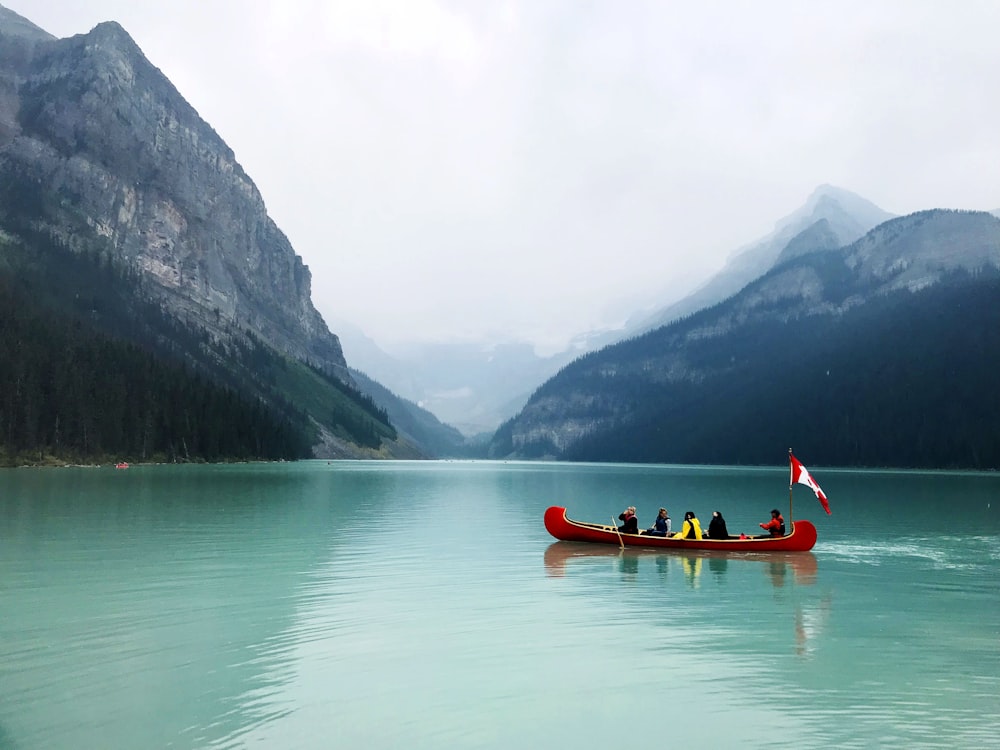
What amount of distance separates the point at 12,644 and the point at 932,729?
77.5 feet

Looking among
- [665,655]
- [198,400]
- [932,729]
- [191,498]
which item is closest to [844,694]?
[932,729]

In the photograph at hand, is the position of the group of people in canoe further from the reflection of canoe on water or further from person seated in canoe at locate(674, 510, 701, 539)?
the reflection of canoe on water

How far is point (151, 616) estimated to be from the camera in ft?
87.1

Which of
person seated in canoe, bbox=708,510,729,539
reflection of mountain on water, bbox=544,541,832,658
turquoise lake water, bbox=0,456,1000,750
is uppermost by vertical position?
person seated in canoe, bbox=708,510,729,539

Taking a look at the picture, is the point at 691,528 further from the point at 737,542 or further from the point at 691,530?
the point at 737,542

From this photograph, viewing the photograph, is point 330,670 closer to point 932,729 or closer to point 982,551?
point 932,729

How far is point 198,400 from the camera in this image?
188m

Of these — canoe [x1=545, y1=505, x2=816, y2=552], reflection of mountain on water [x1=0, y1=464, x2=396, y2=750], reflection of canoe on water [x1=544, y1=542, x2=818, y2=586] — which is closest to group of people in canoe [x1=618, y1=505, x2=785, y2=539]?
canoe [x1=545, y1=505, x2=816, y2=552]

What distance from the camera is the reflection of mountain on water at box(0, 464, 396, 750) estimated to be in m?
16.9

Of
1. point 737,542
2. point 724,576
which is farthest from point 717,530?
point 724,576

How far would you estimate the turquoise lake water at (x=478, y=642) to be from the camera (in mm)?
16531

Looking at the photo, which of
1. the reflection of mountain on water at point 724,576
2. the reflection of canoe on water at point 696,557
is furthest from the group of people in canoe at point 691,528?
the reflection of mountain on water at point 724,576

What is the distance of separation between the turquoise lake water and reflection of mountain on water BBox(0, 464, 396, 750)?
111 mm

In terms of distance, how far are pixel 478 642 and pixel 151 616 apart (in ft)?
37.5
